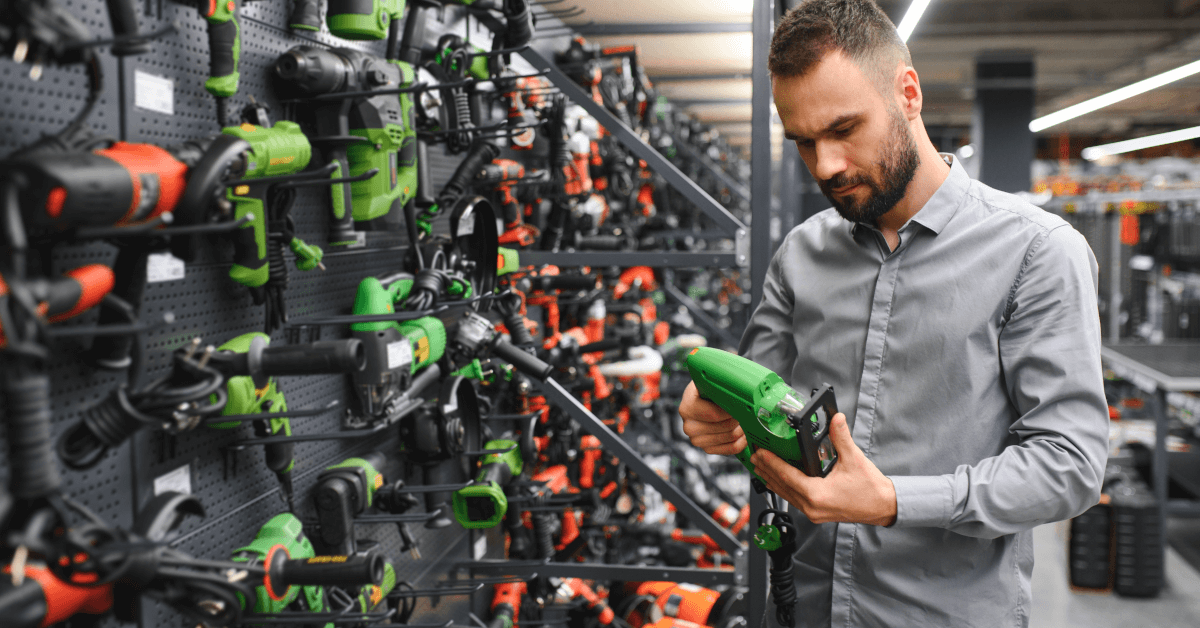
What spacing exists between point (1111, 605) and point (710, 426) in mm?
4672

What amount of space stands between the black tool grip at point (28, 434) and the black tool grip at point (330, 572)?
59 centimetres

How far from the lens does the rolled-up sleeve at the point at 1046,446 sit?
4.21 feet

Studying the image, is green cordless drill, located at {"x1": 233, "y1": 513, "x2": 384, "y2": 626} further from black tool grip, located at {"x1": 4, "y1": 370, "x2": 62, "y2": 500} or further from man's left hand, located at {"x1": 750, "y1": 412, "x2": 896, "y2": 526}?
man's left hand, located at {"x1": 750, "y1": 412, "x2": 896, "y2": 526}

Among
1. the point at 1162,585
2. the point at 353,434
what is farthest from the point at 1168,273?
the point at 353,434

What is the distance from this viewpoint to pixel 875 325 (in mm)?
1548

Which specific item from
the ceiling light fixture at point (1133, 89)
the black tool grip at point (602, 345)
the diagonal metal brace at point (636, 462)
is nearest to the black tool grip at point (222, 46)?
the diagonal metal brace at point (636, 462)

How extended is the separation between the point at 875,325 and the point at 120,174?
1310mm

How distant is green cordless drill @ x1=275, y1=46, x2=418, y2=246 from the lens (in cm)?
165

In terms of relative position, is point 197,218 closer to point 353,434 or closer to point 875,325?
point 353,434

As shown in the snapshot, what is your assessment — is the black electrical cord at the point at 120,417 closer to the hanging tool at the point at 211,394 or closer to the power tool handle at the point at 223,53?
the hanging tool at the point at 211,394

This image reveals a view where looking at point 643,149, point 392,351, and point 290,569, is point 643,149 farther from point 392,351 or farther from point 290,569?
point 290,569

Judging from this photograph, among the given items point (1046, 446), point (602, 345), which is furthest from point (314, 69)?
point (602, 345)

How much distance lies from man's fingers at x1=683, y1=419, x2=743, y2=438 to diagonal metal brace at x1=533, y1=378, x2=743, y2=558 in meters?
0.86

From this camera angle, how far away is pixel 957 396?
4.74 feet
